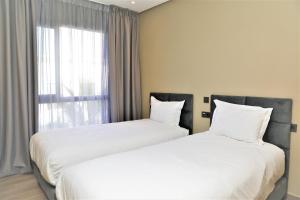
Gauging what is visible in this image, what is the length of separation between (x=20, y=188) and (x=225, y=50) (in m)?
3.17

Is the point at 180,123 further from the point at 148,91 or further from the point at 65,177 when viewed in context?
the point at 65,177

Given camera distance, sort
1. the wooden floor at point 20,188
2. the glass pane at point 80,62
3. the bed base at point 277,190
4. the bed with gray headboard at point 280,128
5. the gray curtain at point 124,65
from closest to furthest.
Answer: the bed base at point 277,190
the bed with gray headboard at point 280,128
the wooden floor at point 20,188
the glass pane at point 80,62
the gray curtain at point 124,65

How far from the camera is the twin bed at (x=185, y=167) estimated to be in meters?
1.30

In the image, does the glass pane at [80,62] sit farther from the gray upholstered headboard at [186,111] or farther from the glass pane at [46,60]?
the gray upholstered headboard at [186,111]

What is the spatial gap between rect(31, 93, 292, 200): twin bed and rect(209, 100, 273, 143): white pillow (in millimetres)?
84

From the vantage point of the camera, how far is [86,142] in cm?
227

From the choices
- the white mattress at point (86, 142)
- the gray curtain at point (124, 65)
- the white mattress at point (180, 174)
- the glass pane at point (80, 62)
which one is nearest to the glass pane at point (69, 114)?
the glass pane at point (80, 62)

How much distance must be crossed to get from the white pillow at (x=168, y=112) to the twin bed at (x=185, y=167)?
1.86 feet

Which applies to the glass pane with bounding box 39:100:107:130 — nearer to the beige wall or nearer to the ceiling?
the beige wall

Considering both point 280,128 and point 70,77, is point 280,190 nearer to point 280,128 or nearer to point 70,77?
point 280,128

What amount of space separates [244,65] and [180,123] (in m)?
1.32

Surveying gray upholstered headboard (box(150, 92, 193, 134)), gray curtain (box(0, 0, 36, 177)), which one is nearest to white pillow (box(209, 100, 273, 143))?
Answer: gray upholstered headboard (box(150, 92, 193, 134))

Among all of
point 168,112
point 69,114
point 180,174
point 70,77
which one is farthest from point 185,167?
point 70,77

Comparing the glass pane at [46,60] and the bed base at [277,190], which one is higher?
the glass pane at [46,60]
